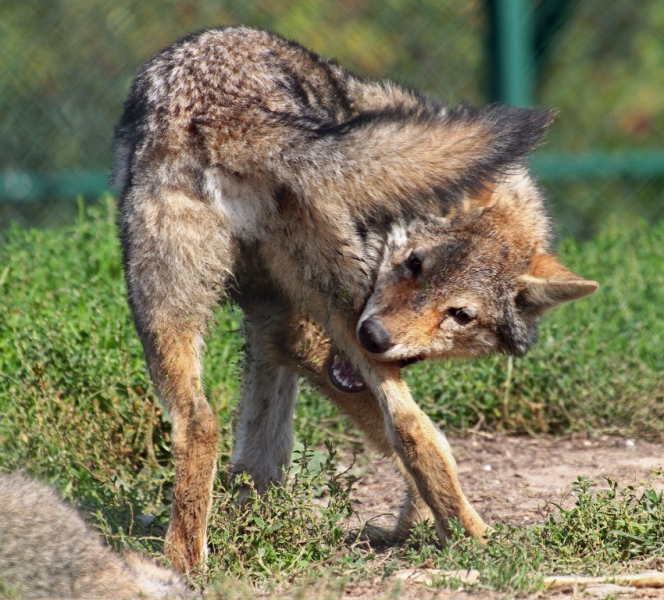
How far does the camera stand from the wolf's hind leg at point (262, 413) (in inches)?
177

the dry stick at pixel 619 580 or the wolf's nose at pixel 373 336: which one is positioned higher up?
the wolf's nose at pixel 373 336

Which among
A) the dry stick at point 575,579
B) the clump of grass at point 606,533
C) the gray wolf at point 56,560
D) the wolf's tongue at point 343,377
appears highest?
the wolf's tongue at point 343,377

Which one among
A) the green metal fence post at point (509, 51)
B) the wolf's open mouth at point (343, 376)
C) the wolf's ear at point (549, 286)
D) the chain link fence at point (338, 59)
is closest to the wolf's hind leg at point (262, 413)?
the wolf's open mouth at point (343, 376)

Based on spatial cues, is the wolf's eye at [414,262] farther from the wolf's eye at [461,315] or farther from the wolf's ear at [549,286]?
the wolf's ear at [549,286]

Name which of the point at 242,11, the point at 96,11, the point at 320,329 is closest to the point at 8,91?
the point at 96,11

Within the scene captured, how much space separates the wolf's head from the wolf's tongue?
288mm

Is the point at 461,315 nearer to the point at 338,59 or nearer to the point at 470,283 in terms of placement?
the point at 470,283

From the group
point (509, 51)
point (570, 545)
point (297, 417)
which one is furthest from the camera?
point (509, 51)

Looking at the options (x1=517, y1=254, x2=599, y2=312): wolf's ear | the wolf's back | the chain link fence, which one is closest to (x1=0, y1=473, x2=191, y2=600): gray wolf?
the wolf's back

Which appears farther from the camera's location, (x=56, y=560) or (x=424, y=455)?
(x=424, y=455)

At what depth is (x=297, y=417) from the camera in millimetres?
5410

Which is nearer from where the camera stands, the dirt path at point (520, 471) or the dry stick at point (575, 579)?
the dry stick at point (575, 579)

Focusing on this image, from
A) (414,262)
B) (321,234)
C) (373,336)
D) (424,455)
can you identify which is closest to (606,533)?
(424,455)

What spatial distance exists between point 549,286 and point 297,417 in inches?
69.0
